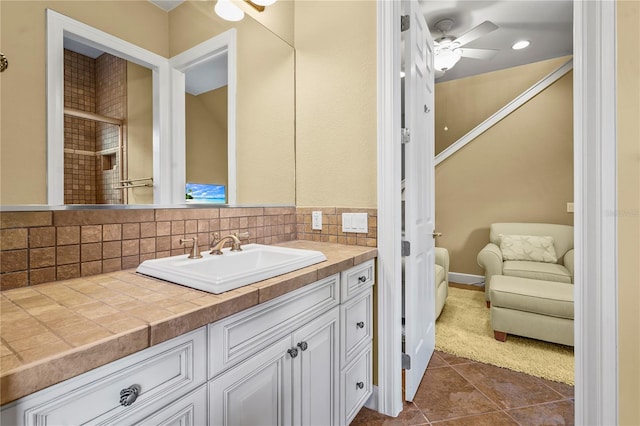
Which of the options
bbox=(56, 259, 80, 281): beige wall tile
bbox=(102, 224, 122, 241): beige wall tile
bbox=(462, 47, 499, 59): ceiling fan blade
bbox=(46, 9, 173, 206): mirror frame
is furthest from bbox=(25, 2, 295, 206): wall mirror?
bbox=(462, 47, 499, 59): ceiling fan blade

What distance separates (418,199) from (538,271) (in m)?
2.10

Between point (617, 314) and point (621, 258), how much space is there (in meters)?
0.20

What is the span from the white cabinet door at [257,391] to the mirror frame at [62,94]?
0.76 m

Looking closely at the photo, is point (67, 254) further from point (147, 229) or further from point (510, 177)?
point (510, 177)

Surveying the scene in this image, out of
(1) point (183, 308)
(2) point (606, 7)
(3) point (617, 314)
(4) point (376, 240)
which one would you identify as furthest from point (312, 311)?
(2) point (606, 7)

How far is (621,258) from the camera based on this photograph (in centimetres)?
99

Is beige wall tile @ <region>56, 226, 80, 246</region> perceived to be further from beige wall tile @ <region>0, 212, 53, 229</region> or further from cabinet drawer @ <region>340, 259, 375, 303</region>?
cabinet drawer @ <region>340, 259, 375, 303</region>

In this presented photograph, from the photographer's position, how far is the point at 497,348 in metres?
2.28

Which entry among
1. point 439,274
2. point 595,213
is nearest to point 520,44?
point 439,274

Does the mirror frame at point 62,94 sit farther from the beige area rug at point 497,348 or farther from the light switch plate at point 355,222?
the beige area rug at point 497,348

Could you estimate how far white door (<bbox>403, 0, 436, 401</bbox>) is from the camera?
159 centimetres

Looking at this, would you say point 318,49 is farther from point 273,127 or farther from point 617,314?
point 617,314

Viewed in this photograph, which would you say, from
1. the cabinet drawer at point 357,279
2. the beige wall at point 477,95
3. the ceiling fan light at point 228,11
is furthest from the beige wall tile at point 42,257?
the beige wall at point 477,95

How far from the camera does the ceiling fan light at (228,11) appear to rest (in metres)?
1.50
